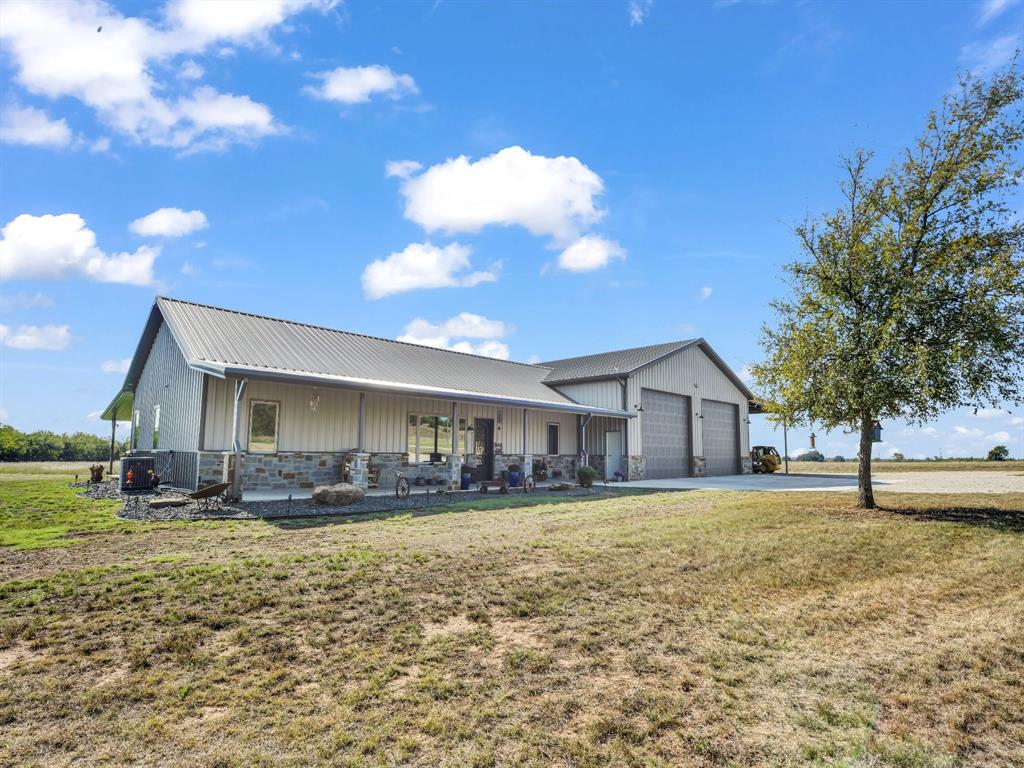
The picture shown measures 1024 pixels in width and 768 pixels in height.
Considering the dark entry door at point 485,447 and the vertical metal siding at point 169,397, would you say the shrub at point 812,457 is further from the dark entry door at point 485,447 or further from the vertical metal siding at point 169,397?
the vertical metal siding at point 169,397

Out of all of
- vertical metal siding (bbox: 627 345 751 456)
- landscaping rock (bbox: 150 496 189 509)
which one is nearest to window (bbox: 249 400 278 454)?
landscaping rock (bbox: 150 496 189 509)

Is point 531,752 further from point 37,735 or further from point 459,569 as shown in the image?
point 459,569

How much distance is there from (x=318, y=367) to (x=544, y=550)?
1120cm

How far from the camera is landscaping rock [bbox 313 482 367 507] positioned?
1273cm

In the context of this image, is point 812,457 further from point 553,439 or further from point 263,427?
point 263,427

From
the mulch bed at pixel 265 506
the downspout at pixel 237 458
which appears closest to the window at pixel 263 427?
the downspout at pixel 237 458

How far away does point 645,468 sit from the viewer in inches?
963

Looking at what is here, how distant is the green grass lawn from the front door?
15784mm

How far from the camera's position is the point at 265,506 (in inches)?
484

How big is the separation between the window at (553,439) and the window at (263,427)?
37.3 feet

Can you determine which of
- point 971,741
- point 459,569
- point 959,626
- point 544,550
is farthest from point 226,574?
point 959,626

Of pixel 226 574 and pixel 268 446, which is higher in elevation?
pixel 268 446

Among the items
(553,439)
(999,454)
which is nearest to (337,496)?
(553,439)

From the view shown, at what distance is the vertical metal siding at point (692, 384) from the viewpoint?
955 inches
